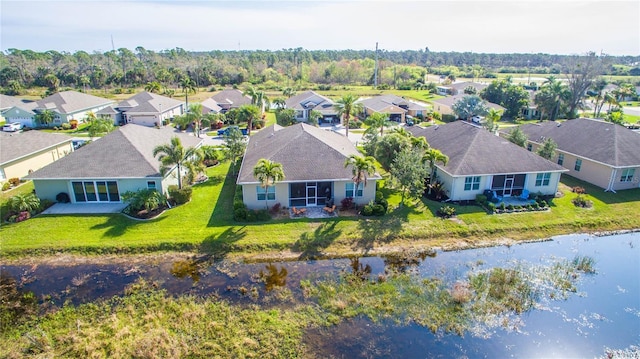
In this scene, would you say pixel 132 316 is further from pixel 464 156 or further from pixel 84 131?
pixel 84 131

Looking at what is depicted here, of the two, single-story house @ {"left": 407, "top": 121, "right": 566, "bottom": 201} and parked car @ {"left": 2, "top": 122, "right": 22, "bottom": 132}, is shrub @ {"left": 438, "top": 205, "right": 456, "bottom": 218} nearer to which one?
single-story house @ {"left": 407, "top": 121, "right": 566, "bottom": 201}

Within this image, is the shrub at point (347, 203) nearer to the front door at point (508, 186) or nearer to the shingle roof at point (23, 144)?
the front door at point (508, 186)

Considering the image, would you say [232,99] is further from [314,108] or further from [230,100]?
[314,108]

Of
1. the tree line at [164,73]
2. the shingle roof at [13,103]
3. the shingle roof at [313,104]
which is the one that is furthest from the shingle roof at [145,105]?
the tree line at [164,73]

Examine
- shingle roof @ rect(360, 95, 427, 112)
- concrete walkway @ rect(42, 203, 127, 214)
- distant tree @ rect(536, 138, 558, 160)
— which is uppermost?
shingle roof @ rect(360, 95, 427, 112)

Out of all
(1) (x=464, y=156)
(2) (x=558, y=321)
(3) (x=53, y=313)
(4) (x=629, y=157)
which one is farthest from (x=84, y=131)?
(4) (x=629, y=157)

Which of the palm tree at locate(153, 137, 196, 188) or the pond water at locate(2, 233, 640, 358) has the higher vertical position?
the palm tree at locate(153, 137, 196, 188)

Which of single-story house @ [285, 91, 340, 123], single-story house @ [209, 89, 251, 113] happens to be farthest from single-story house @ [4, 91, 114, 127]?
single-story house @ [285, 91, 340, 123]
